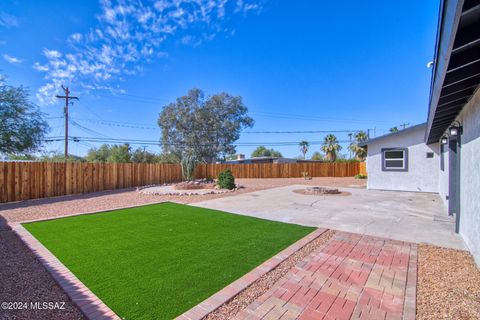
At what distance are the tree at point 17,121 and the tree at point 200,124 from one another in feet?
48.2

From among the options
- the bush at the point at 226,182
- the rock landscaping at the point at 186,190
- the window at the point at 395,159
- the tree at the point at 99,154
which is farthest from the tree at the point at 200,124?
the tree at the point at 99,154

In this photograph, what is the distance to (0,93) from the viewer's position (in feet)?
33.4

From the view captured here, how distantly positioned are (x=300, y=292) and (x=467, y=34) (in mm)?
2757

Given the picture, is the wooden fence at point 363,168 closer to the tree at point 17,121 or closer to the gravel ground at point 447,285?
the gravel ground at point 447,285

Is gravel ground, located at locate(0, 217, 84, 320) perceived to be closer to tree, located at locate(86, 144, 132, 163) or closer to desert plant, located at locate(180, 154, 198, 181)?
desert plant, located at locate(180, 154, 198, 181)

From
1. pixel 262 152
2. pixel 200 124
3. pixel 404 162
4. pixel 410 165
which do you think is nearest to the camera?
pixel 410 165

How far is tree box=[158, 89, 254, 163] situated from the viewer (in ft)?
84.5

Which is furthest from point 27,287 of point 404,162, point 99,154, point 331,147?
point 99,154

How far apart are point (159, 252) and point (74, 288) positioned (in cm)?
122

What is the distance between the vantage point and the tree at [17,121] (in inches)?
404

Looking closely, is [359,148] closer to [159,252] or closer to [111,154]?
[159,252]

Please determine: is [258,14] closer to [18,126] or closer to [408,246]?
[408,246]

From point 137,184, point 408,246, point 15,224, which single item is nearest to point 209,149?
point 137,184

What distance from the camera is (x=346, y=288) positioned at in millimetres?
2621
